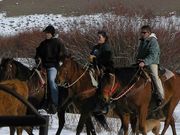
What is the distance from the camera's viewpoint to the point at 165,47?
56.4 feet

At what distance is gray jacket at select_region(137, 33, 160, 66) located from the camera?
9.16 meters

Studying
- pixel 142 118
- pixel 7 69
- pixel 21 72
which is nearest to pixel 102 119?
pixel 142 118

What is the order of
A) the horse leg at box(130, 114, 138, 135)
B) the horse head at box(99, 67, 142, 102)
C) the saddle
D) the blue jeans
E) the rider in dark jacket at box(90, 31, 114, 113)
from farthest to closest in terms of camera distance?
1. the horse leg at box(130, 114, 138, 135)
2. the saddle
3. the blue jeans
4. the rider in dark jacket at box(90, 31, 114, 113)
5. the horse head at box(99, 67, 142, 102)

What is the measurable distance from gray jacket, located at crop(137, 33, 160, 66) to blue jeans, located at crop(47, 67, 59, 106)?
1625mm

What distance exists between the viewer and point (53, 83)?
9.39 meters

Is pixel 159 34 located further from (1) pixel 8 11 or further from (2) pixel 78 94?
(1) pixel 8 11

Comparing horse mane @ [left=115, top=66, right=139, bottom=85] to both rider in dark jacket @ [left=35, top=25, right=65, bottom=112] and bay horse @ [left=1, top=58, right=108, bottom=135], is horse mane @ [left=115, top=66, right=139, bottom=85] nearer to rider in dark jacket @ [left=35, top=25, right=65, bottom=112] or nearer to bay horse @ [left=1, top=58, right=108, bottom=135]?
bay horse @ [left=1, top=58, right=108, bottom=135]

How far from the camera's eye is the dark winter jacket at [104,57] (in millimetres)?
8988

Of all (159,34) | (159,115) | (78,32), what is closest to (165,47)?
(159,34)

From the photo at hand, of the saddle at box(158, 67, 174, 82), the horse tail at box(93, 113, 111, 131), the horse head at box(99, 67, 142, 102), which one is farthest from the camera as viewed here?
the saddle at box(158, 67, 174, 82)

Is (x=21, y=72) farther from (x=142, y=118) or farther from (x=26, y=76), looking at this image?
(x=142, y=118)

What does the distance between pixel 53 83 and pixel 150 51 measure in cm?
183

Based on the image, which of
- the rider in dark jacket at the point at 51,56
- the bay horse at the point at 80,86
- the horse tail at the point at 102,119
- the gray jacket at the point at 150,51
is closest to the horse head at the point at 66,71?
the bay horse at the point at 80,86

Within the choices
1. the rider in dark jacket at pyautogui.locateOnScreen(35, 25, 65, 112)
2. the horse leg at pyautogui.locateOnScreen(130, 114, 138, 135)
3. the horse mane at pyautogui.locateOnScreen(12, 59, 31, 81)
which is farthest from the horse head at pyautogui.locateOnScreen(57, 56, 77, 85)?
the horse leg at pyautogui.locateOnScreen(130, 114, 138, 135)
